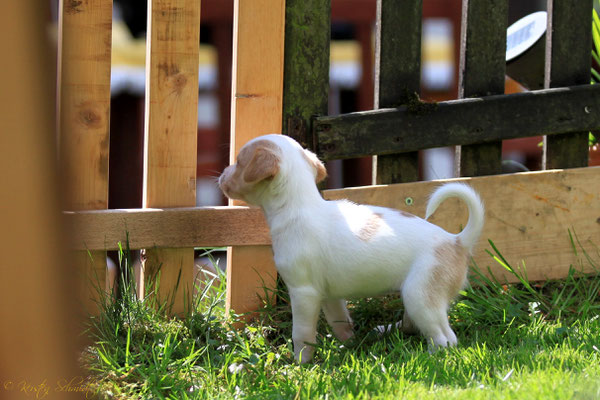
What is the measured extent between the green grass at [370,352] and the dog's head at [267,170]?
2.24ft

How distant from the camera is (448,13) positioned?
701 centimetres

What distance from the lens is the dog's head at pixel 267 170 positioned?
10.4 feet

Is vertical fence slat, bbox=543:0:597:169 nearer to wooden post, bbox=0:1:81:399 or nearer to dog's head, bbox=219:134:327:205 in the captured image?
dog's head, bbox=219:134:327:205

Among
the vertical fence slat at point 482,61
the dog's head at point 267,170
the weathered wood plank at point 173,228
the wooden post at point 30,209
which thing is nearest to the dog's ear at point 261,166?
the dog's head at point 267,170

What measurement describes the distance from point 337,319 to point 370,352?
502mm

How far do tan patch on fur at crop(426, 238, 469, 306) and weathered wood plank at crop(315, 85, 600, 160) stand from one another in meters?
0.91

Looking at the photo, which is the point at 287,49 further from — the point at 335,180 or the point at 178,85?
the point at 335,180

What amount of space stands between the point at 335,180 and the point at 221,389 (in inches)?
167

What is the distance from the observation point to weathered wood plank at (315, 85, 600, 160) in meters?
3.98

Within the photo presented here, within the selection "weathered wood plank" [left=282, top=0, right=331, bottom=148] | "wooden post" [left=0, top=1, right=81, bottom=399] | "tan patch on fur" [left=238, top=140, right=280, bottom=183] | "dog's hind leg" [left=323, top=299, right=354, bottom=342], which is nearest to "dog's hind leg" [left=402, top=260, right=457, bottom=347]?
"dog's hind leg" [left=323, top=299, right=354, bottom=342]

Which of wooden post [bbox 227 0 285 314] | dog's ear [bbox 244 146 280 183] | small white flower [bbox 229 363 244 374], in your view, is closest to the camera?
small white flower [bbox 229 363 244 374]

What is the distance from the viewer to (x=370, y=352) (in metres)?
3.07

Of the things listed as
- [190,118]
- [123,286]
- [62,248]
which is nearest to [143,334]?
[123,286]

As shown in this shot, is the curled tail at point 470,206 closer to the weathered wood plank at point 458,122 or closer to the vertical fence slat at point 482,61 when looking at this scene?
the weathered wood plank at point 458,122
